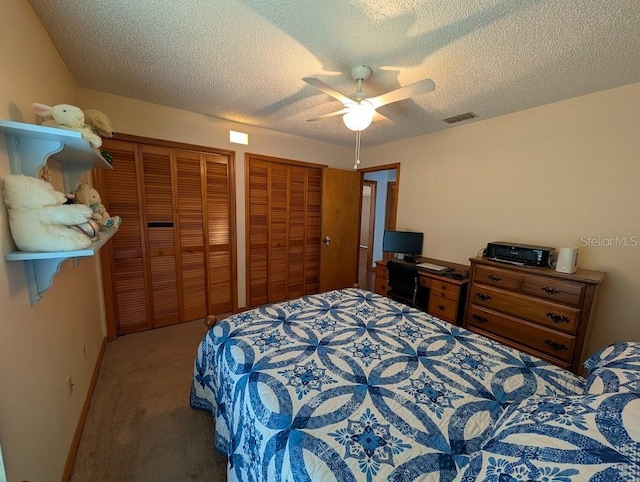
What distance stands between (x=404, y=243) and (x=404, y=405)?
8.48 ft

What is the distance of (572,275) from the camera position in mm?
1913

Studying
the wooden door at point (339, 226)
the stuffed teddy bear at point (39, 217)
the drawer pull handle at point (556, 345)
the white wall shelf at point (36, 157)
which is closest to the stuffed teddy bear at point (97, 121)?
the white wall shelf at point (36, 157)

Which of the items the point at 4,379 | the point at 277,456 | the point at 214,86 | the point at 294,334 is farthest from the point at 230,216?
the point at 277,456

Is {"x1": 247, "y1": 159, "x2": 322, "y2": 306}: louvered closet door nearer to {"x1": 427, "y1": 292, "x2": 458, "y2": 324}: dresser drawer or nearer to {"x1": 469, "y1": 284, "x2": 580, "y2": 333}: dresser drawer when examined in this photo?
{"x1": 427, "y1": 292, "x2": 458, "y2": 324}: dresser drawer

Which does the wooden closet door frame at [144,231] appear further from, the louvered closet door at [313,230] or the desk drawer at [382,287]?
the desk drawer at [382,287]

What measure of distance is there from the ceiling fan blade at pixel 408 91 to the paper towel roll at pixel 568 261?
1728 mm

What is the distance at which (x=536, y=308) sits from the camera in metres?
2.07

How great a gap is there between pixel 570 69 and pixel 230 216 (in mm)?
3255

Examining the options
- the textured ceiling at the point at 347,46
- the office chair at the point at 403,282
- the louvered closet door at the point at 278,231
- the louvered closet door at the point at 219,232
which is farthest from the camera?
the louvered closet door at the point at 278,231

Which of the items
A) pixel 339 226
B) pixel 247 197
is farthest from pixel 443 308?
pixel 247 197

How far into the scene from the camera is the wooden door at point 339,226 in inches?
151

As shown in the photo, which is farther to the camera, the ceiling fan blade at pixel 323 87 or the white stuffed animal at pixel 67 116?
the ceiling fan blade at pixel 323 87

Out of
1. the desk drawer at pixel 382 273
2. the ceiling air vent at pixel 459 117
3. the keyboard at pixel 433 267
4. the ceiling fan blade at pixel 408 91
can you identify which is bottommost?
the desk drawer at pixel 382 273

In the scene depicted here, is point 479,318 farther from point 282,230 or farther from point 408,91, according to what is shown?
point 282,230
